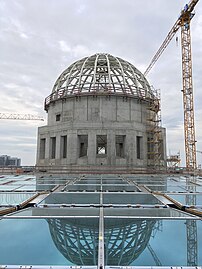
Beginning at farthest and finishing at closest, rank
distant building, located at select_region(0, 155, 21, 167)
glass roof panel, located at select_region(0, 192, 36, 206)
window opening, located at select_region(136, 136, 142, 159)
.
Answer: distant building, located at select_region(0, 155, 21, 167) < window opening, located at select_region(136, 136, 142, 159) < glass roof panel, located at select_region(0, 192, 36, 206)

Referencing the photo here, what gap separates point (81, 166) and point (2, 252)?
3016 centimetres

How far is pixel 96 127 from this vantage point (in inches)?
1358

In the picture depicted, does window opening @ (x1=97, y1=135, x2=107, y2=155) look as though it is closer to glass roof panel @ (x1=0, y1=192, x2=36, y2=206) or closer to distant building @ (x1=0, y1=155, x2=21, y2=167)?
glass roof panel @ (x1=0, y1=192, x2=36, y2=206)

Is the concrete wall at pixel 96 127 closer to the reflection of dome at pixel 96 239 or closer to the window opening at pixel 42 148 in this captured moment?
the window opening at pixel 42 148

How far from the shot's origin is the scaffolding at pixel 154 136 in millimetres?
37344

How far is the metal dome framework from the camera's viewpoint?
3825 cm

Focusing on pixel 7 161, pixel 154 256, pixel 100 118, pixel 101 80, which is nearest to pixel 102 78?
pixel 101 80

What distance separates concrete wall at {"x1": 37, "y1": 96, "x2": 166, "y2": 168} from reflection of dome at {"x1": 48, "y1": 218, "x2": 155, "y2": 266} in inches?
1144

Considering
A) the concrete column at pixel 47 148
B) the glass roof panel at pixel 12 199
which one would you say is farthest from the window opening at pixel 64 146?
the glass roof panel at pixel 12 199

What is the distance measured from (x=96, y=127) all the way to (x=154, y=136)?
1051 cm

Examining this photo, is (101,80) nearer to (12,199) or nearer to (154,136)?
(154,136)

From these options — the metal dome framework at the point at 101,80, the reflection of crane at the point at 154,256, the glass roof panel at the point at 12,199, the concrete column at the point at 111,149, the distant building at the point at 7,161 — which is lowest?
the distant building at the point at 7,161

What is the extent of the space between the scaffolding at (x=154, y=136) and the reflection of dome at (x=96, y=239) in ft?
110

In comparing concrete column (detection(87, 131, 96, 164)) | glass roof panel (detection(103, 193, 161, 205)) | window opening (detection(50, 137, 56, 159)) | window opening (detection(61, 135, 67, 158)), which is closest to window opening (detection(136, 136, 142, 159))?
concrete column (detection(87, 131, 96, 164))
